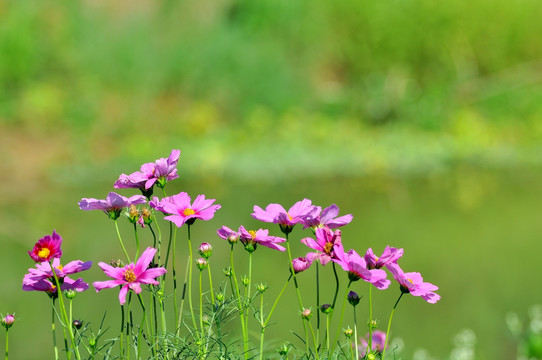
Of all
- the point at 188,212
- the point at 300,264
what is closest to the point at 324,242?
the point at 300,264

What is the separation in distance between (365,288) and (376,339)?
160 cm

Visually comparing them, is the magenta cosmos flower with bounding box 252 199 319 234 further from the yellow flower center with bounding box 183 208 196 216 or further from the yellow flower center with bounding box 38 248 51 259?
the yellow flower center with bounding box 38 248 51 259

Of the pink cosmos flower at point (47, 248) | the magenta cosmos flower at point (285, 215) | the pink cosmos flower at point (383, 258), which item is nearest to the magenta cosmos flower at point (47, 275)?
the pink cosmos flower at point (47, 248)

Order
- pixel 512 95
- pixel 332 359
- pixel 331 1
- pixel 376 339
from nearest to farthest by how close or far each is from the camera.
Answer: pixel 332 359 → pixel 376 339 → pixel 512 95 → pixel 331 1

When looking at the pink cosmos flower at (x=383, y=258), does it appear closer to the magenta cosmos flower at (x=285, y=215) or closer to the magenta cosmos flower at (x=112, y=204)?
the magenta cosmos flower at (x=285, y=215)

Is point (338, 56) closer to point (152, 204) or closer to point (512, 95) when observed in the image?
point (512, 95)

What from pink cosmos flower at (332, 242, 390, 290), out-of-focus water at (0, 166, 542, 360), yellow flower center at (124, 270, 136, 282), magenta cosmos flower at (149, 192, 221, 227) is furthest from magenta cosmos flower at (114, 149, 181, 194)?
out-of-focus water at (0, 166, 542, 360)

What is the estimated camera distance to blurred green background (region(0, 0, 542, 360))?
3529 millimetres

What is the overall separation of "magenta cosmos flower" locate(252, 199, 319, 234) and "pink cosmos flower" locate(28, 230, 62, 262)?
0.28 m

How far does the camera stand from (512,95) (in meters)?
8.64

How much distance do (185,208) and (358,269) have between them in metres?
0.27

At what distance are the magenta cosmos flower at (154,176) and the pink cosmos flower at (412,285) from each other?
1.13ft

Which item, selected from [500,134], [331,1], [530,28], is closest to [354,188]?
[500,134]

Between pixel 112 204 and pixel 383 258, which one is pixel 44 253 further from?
pixel 383 258
